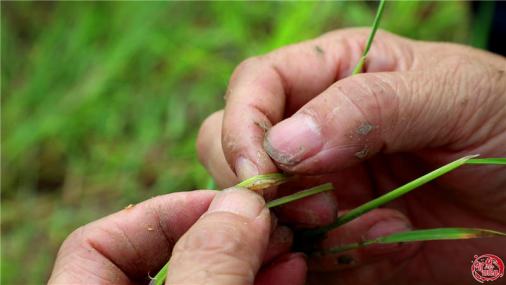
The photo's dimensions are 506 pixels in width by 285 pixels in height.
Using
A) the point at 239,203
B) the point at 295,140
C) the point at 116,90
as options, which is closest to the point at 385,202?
the point at 295,140

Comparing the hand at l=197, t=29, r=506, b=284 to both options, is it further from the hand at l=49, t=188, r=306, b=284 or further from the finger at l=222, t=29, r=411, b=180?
the hand at l=49, t=188, r=306, b=284

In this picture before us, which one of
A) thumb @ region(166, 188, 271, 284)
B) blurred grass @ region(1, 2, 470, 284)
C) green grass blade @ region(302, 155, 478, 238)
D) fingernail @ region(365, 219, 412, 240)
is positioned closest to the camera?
thumb @ region(166, 188, 271, 284)

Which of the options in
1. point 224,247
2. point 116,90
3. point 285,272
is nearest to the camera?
point 224,247

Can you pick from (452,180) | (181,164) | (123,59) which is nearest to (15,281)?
(181,164)

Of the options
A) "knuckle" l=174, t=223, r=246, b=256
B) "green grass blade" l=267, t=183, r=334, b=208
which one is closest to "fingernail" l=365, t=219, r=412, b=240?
"green grass blade" l=267, t=183, r=334, b=208

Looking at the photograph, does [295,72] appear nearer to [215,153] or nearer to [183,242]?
[215,153]

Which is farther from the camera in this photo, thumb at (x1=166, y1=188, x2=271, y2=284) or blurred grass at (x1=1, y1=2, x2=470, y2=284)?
blurred grass at (x1=1, y1=2, x2=470, y2=284)

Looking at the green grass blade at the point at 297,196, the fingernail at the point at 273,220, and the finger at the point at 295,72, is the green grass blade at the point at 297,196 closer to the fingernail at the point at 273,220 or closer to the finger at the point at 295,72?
the fingernail at the point at 273,220
